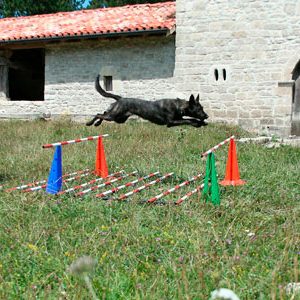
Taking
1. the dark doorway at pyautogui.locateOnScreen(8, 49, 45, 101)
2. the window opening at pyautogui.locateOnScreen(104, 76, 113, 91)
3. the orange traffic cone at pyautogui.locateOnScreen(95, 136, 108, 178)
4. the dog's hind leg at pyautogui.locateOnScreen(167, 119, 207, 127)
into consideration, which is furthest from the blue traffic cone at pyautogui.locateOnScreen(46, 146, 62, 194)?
the dark doorway at pyautogui.locateOnScreen(8, 49, 45, 101)

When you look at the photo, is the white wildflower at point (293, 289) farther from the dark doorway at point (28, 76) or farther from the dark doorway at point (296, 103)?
the dark doorway at point (28, 76)

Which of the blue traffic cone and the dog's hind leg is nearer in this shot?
the dog's hind leg

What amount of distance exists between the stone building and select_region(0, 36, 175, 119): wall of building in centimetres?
3

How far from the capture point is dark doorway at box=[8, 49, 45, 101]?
58.1ft

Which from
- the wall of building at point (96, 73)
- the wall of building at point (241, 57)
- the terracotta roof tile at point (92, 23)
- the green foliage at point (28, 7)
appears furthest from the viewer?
the green foliage at point (28, 7)

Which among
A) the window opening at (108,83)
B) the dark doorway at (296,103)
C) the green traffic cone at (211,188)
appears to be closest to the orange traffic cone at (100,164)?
the green traffic cone at (211,188)

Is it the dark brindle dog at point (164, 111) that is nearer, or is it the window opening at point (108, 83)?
the dark brindle dog at point (164, 111)

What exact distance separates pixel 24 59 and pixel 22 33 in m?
3.48

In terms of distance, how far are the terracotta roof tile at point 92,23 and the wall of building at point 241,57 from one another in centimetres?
97

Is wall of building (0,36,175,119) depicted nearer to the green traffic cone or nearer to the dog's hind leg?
the green traffic cone

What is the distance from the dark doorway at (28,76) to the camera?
17.7 meters

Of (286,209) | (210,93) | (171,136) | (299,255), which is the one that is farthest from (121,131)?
(299,255)

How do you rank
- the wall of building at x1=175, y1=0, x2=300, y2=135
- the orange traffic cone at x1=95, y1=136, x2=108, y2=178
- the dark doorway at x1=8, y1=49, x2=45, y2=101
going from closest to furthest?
the orange traffic cone at x1=95, y1=136, x2=108, y2=178, the wall of building at x1=175, y1=0, x2=300, y2=135, the dark doorway at x1=8, y1=49, x2=45, y2=101

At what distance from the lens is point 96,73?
46.0 feet
